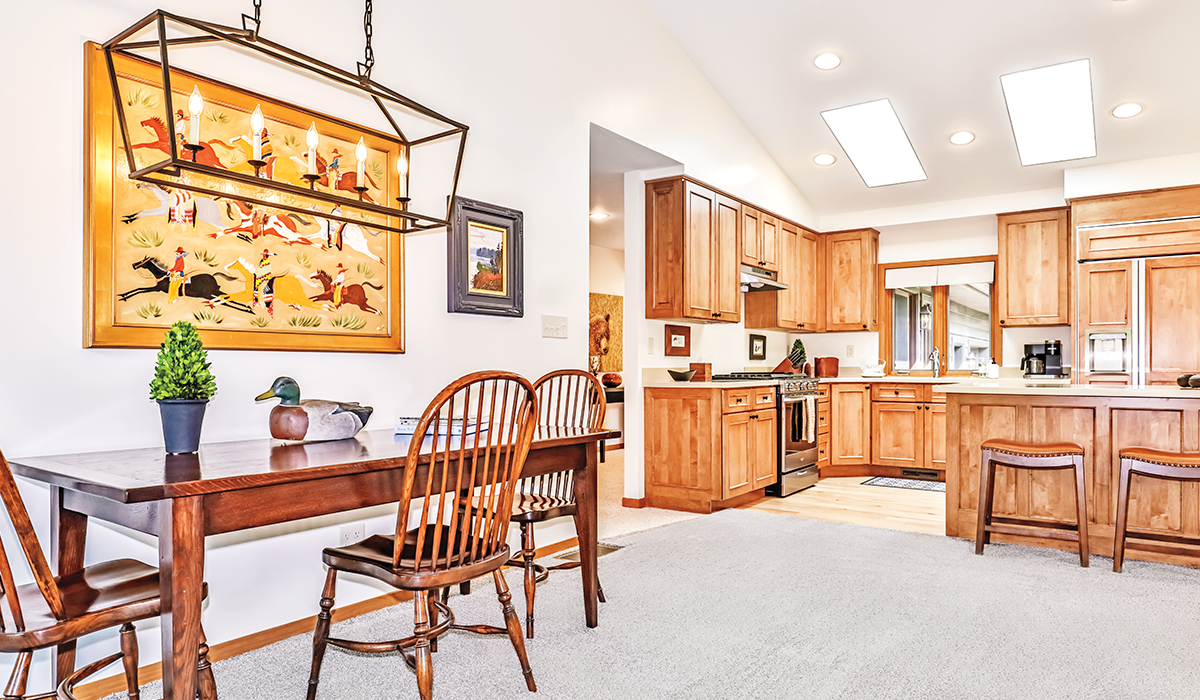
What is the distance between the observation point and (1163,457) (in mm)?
3412

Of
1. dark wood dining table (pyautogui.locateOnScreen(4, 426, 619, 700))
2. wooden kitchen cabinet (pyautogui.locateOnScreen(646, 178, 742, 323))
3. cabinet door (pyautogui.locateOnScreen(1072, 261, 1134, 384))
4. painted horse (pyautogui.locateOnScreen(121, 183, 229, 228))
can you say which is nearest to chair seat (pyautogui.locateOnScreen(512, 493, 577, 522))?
dark wood dining table (pyautogui.locateOnScreen(4, 426, 619, 700))

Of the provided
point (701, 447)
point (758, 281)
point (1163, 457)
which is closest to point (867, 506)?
point (701, 447)

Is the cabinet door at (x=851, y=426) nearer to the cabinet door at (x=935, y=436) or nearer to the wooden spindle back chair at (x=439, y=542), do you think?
the cabinet door at (x=935, y=436)

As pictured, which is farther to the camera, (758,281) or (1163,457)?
(758,281)

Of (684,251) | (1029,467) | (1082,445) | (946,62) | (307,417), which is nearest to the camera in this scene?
(307,417)

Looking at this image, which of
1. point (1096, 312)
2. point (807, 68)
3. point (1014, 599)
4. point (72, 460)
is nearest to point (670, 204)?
point (807, 68)

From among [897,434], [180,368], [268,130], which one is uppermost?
[268,130]

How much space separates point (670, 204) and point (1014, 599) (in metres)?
3.14

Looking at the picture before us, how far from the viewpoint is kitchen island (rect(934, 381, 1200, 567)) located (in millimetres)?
3641

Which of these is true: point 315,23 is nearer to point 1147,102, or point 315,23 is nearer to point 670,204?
point 670,204

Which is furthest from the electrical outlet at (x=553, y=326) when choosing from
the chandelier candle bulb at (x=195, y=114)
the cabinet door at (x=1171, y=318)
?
the cabinet door at (x=1171, y=318)

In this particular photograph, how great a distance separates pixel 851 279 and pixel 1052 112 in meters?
2.19

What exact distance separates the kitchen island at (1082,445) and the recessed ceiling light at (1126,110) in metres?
2.23

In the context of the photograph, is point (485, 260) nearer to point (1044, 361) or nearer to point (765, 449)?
point (765, 449)
